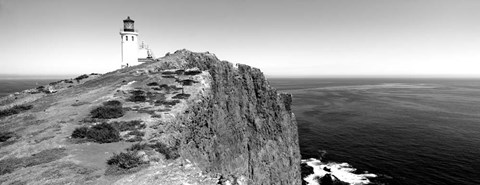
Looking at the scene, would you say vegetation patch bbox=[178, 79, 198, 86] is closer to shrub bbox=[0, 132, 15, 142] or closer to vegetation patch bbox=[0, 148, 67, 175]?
vegetation patch bbox=[0, 148, 67, 175]

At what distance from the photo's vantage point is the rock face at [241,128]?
20.0m

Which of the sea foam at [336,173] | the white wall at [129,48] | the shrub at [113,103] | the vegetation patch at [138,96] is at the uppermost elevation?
the white wall at [129,48]

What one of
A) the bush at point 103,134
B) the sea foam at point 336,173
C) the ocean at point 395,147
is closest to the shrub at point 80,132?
the bush at point 103,134

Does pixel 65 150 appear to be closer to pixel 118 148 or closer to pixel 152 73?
pixel 118 148

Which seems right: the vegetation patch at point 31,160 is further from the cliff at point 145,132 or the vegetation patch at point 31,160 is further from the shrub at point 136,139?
the shrub at point 136,139

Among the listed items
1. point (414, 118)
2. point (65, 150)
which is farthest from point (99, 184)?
point (414, 118)

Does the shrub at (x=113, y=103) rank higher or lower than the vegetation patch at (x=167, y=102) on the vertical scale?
lower

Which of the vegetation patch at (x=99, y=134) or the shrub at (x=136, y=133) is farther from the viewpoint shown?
the shrub at (x=136, y=133)

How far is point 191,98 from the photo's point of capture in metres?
21.0

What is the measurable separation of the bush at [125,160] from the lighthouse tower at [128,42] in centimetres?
4430

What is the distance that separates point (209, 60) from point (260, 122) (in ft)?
42.9

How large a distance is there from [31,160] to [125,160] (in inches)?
182

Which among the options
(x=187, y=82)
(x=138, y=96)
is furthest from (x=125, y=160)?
(x=187, y=82)

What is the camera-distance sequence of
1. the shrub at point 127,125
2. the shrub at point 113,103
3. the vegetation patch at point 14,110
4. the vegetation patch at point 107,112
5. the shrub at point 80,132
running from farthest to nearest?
1. the shrub at point 113,103
2. the vegetation patch at point 14,110
3. the vegetation patch at point 107,112
4. the shrub at point 127,125
5. the shrub at point 80,132
